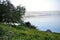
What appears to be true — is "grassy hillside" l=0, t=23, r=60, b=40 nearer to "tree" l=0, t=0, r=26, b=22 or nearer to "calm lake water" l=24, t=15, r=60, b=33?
"tree" l=0, t=0, r=26, b=22

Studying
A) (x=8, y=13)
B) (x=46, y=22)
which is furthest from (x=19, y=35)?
(x=46, y=22)

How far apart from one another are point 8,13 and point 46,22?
3918 mm

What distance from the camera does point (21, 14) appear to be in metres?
11.0

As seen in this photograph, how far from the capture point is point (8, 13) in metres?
10.1

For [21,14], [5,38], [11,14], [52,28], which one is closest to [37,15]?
[52,28]

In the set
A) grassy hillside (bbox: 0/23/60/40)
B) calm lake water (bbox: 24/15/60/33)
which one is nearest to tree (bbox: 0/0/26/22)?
calm lake water (bbox: 24/15/60/33)

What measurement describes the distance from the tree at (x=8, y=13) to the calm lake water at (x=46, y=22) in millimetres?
1758

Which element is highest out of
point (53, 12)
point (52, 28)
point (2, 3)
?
point (2, 3)

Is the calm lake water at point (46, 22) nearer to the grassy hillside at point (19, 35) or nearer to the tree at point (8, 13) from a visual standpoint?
the tree at point (8, 13)

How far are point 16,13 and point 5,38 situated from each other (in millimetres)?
5994

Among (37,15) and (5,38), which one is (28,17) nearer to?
(37,15)

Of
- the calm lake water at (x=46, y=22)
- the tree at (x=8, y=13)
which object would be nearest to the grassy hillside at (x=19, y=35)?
the tree at (x=8, y=13)

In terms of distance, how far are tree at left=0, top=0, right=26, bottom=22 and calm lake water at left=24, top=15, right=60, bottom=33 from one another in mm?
1758

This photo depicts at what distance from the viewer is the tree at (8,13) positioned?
10.2m
